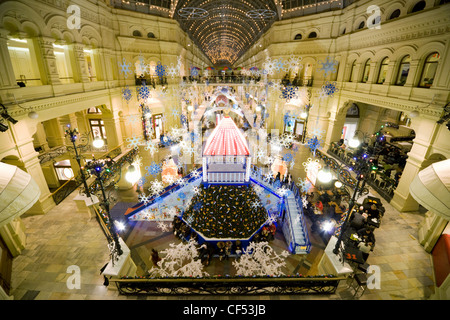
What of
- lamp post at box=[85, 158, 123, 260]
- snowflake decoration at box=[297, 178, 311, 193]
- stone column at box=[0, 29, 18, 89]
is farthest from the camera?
snowflake decoration at box=[297, 178, 311, 193]

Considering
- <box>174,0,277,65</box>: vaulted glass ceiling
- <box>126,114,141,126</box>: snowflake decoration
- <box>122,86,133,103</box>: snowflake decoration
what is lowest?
<box>126,114,141,126</box>: snowflake decoration

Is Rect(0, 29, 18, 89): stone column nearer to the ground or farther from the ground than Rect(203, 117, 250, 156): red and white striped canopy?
farther from the ground

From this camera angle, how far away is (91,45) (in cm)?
1219

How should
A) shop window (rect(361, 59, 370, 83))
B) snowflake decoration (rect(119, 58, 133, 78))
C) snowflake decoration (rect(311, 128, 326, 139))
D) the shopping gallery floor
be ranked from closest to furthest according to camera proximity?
1. the shopping gallery floor
2. shop window (rect(361, 59, 370, 83))
3. snowflake decoration (rect(119, 58, 133, 78))
4. snowflake decoration (rect(311, 128, 326, 139))

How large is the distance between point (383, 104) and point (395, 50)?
8.62 feet

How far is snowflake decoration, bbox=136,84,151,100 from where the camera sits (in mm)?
15614

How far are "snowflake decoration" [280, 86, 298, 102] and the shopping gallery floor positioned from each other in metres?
11.1

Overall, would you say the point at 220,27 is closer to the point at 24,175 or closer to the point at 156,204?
the point at 156,204

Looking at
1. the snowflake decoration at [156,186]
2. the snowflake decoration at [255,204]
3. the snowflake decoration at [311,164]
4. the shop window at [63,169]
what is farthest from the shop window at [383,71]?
the shop window at [63,169]

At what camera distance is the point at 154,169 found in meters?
14.6

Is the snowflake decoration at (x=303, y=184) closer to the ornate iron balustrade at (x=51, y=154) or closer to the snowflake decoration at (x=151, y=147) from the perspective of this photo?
the snowflake decoration at (x=151, y=147)

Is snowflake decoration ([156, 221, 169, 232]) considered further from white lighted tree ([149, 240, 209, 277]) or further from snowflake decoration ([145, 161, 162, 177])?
snowflake decoration ([145, 161, 162, 177])

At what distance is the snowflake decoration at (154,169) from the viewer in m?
14.5

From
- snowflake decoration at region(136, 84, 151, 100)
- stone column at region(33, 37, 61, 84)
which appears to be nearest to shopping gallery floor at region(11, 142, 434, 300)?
stone column at region(33, 37, 61, 84)
